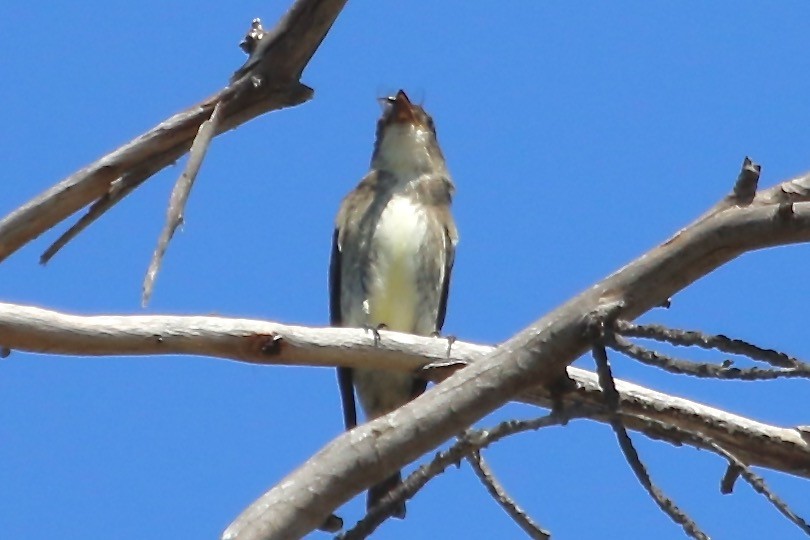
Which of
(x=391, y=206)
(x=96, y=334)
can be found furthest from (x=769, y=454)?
(x=391, y=206)

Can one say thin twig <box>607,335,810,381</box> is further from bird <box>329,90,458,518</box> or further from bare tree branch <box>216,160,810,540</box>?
bird <box>329,90,458,518</box>

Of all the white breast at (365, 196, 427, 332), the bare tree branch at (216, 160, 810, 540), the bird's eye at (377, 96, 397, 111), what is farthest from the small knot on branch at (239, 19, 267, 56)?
the bird's eye at (377, 96, 397, 111)

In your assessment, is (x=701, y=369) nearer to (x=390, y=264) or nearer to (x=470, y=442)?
(x=470, y=442)

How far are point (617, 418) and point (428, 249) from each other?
14.1 feet

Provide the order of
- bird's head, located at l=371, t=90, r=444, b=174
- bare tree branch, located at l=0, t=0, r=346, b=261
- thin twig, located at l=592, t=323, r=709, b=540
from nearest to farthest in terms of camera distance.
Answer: thin twig, located at l=592, t=323, r=709, b=540
bare tree branch, located at l=0, t=0, r=346, b=261
bird's head, located at l=371, t=90, r=444, b=174

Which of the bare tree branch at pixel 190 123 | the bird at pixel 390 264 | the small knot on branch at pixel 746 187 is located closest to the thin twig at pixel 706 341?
the small knot on branch at pixel 746 187

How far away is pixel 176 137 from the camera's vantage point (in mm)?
4031

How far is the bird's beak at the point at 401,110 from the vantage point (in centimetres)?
772

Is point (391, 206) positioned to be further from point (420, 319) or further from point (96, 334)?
point (96, 334)

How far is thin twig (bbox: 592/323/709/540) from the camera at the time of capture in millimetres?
2682

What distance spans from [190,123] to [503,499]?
4.84ft

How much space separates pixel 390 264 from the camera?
6.89 metres

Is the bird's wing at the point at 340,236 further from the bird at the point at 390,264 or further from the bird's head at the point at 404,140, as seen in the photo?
the bird's head at the point at 404,140

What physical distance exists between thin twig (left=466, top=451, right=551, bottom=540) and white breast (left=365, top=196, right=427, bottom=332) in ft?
11.0
